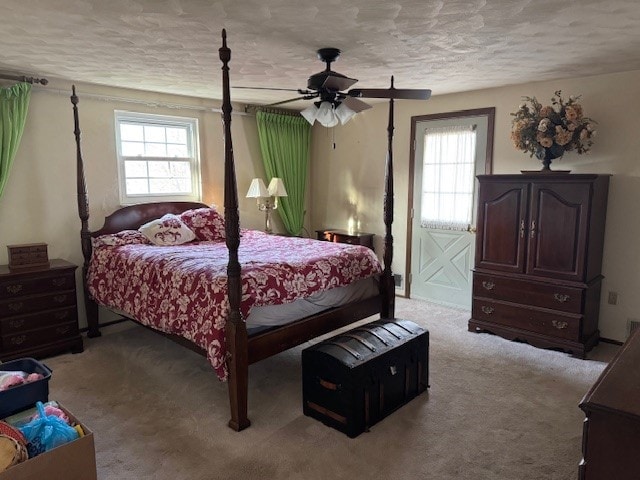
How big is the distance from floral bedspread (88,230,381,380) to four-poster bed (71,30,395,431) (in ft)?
0.26

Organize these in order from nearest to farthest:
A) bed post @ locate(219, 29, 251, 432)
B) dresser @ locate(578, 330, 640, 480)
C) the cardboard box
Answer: dresser @ locate(578, 330, 640, 480) → the cardboard box → bed post @ locate(219, 29, 251, 432)

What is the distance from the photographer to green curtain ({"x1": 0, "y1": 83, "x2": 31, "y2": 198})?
11.8 feet

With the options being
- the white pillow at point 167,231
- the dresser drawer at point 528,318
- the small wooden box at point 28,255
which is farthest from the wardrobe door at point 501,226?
the small wooden box at point 28,255

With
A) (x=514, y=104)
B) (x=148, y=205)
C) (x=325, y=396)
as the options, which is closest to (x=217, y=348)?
(x=325, y=396)

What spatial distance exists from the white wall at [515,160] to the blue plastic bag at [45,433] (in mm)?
3780

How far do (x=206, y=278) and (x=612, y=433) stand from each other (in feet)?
7.35

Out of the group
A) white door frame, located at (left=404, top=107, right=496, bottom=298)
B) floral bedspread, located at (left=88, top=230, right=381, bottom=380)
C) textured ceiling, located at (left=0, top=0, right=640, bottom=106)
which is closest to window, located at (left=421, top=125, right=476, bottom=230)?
white door frame, located at (left=404, top=107, right=496, bottom=298)

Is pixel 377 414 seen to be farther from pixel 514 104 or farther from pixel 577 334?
pixel 514 104

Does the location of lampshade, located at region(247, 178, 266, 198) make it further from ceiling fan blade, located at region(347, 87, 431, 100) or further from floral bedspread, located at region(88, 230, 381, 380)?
ceiling fan blade, located at region(347, 87, 431, 100)

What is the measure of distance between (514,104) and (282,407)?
352 centimetres

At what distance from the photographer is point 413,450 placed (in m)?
2.39

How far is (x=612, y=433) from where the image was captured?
1271 mm

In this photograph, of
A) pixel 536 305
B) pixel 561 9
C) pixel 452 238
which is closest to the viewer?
pixel 561 9

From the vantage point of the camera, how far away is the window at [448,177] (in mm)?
4707
